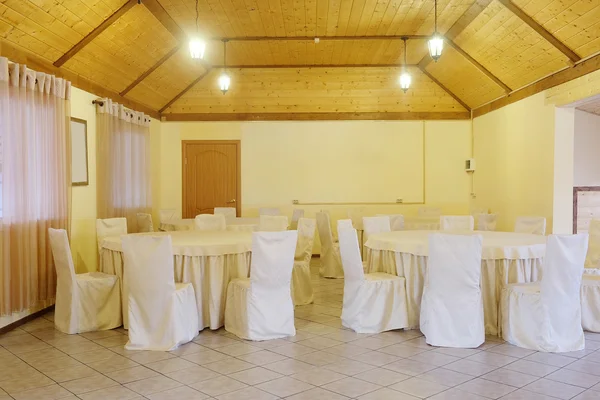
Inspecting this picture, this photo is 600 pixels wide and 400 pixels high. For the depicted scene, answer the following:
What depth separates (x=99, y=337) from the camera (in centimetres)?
492

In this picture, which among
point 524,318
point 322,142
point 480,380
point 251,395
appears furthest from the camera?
point 322,142

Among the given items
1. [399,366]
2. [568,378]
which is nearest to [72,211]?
[399,366]

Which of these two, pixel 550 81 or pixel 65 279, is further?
pixel 550 81

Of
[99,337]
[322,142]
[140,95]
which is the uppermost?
[140,95]

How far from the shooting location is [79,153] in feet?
22.5

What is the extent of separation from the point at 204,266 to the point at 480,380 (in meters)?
2.64

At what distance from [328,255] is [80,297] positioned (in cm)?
392

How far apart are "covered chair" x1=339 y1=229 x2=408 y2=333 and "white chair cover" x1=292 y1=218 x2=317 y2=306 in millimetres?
1177

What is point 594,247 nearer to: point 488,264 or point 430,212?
point 488,264

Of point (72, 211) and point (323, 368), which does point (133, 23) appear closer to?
point (72, 211)

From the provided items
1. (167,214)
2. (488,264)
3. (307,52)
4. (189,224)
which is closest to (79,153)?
(189,224)

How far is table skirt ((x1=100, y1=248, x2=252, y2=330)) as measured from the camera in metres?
5.04

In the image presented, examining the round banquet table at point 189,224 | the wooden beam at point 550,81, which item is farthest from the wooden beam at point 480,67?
the round banquet table at point 189,224

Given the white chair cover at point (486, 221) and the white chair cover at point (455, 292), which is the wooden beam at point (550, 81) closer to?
the white chair cover at point (486, 221)
